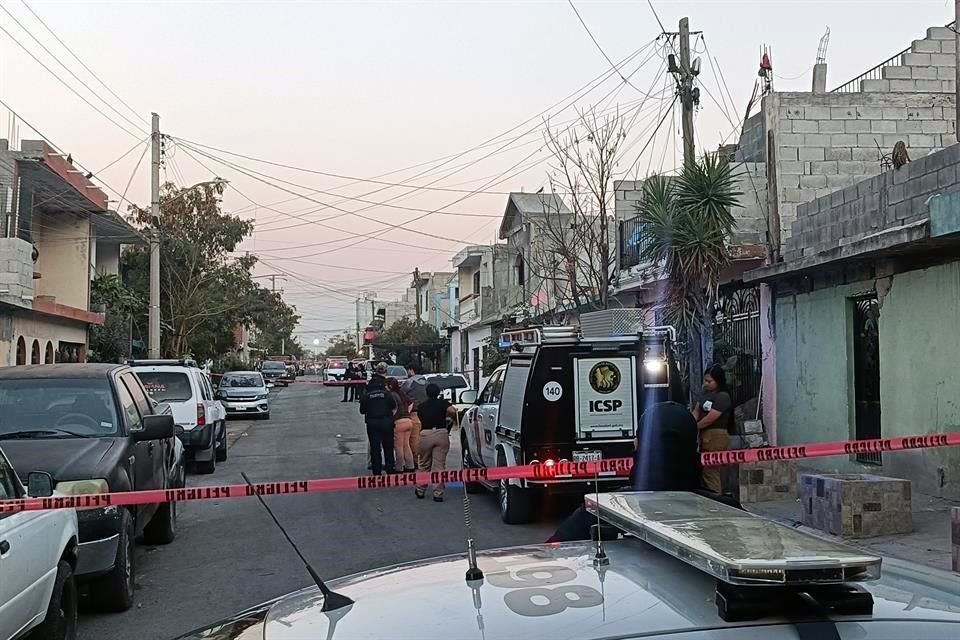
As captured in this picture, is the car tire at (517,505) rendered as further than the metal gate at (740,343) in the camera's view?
No

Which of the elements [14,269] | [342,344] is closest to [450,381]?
[14,269]

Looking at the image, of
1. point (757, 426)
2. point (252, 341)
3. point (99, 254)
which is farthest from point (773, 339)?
point (252, 341)

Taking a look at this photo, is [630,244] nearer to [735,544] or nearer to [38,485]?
[38,485]

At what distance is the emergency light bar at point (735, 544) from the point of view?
2242 mm

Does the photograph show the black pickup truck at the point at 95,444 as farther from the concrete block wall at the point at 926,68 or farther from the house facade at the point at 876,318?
→ the concrete block wall at the point at 926,68

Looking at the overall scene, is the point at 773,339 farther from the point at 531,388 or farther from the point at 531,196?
the point at 531,196

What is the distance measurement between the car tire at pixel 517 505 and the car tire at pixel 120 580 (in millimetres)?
4833

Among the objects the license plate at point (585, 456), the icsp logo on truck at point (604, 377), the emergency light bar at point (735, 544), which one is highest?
the icsp logo on truck at point (604, 377)

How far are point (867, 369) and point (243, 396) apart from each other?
23.7 m

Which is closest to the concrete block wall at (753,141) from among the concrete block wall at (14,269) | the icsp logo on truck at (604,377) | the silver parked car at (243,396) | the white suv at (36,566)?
the icsp logo on truck at (604,377)

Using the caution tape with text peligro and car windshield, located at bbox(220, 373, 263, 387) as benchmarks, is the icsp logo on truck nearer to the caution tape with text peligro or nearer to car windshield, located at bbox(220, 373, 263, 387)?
the caution tape with text peligro

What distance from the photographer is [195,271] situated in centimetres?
4228

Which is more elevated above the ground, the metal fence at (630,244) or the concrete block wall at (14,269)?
Answer: the metal fence at (630,244)

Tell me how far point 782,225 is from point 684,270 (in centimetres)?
277
